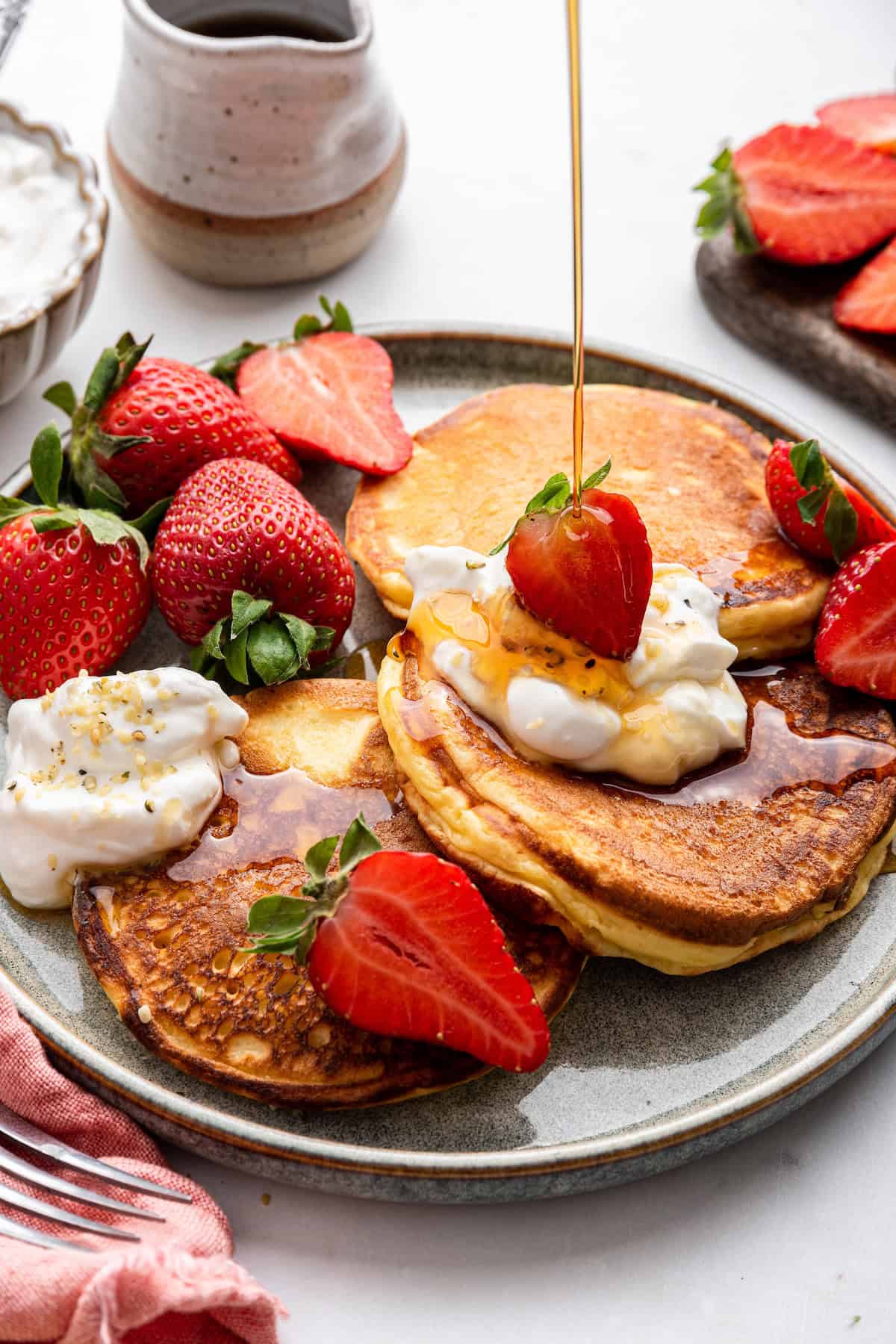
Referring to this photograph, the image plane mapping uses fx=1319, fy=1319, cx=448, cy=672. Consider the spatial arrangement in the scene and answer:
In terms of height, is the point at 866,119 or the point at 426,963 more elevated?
the point at 866,119

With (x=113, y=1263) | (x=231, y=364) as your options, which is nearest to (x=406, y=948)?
(x=113, y=1263)

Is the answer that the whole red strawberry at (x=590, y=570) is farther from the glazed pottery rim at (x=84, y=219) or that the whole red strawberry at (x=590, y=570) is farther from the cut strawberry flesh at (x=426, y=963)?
the glazed pottery rim at (x=84, y=219)

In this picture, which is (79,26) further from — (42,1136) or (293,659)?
(42,1136)

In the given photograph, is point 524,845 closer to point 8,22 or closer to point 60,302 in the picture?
point 60,302

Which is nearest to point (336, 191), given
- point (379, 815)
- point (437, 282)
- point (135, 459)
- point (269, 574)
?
point (437, 282)

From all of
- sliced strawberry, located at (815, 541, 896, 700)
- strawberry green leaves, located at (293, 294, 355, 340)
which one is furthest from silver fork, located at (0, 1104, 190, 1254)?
strawberry green leaves, located at (293, 294, 355, 340)

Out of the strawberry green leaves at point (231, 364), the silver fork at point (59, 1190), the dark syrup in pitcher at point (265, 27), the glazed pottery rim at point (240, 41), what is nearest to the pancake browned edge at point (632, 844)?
the silver fork at point (59, 1190)
